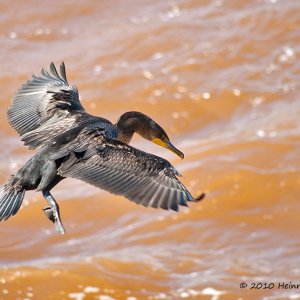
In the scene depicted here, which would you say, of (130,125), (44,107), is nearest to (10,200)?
(44,107)

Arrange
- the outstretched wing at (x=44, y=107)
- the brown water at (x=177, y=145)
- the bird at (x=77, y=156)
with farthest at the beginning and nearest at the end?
1. the brown water at (x=177, y=145)
2. the outstretched wing at (x=44, y=107)
3. the bird at (x=77, y=156)

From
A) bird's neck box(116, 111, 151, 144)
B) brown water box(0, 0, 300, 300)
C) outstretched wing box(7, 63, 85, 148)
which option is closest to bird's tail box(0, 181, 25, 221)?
outstretched wing box(7, 63, 85, 148)

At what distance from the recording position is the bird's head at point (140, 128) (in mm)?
7684

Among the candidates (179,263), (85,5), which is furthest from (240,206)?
(85,5)

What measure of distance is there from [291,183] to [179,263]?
1.76m

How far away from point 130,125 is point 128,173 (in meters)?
1.35

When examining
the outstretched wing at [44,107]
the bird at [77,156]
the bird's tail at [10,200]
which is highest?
the outstretched wing at [44,107]

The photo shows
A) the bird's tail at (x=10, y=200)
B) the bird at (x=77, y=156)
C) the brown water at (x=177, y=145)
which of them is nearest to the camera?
the bird at (x=77, y=156)

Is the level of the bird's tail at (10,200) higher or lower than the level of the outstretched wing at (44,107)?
lower

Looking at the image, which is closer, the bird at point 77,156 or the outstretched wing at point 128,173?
the outstretched wing at point 128,173

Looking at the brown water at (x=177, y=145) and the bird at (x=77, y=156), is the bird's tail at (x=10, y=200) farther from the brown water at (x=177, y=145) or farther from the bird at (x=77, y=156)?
the brown water at (x=177, y=145)

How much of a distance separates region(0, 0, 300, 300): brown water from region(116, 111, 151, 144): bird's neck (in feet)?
5.60

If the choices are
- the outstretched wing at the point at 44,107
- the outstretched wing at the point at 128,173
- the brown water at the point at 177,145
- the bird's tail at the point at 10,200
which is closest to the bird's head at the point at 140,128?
the outstretched wing at the point at 44,107

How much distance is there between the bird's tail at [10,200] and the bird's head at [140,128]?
1.16 metres
